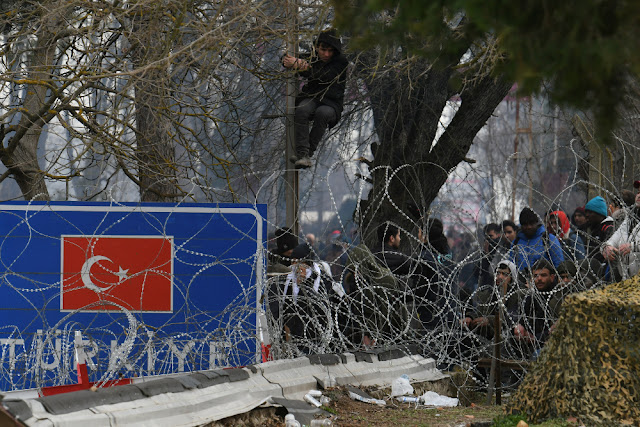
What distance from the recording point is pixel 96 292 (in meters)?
6.35

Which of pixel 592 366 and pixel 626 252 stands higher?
pixel 626 252

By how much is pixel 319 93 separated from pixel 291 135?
0.70 m

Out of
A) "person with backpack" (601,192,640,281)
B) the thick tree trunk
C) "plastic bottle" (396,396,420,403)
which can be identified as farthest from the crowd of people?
the thick tree trunk

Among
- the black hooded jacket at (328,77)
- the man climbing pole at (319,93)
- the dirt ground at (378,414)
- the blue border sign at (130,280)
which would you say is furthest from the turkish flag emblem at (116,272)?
the black hooded jacket at (328,77)

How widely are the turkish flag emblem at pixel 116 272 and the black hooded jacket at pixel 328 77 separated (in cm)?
290

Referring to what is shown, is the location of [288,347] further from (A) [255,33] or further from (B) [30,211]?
(A) [255,33]

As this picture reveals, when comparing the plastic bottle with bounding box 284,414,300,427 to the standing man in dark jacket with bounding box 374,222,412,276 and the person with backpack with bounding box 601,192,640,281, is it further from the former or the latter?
the person with backpack with bounding box 601,192,640,281

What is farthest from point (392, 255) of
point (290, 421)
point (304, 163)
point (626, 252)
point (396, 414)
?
point (290, 421)

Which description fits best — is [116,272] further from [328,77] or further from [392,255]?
[328,77]

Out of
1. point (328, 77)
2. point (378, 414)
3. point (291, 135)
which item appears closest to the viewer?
point (378, 414)

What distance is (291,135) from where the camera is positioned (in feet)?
28.7

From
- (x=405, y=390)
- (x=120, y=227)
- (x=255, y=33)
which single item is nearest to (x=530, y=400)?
(x=405, y=390)

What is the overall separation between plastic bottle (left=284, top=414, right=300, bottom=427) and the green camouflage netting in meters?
1.29

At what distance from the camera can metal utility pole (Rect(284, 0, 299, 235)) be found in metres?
8.10
